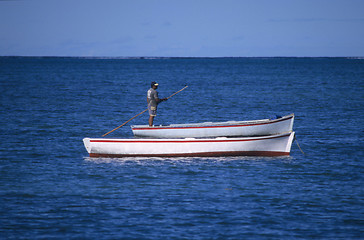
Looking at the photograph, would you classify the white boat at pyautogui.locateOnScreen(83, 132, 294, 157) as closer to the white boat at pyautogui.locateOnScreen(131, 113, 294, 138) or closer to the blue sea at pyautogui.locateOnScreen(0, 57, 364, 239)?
the blue sea at pyautogui.locateOnScreen(0, 57, 364, 239)

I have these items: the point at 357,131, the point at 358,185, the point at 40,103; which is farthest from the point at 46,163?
the point at 40,103

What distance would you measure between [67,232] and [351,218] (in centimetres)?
748

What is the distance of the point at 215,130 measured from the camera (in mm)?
22812

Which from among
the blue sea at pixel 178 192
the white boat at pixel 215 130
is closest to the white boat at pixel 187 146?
the blue sea at pixel 178 192

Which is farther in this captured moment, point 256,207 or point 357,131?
point 357,131

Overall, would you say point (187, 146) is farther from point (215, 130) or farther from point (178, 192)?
point (178, 192)

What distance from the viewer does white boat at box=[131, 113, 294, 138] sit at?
2262 cm

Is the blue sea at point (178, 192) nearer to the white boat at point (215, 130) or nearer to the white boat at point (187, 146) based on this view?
the white boat at point (187, 146)

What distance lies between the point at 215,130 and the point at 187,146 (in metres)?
2.15

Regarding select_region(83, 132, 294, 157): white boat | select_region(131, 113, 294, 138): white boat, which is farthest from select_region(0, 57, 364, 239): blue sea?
select_region(131, 113, 294, 138): white boat

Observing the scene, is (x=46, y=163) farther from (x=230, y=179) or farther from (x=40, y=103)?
A: (x=40, y=103)

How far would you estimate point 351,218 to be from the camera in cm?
1407

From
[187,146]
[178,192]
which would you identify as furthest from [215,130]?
[178,192]

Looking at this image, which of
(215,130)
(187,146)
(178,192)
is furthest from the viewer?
(215,130)
